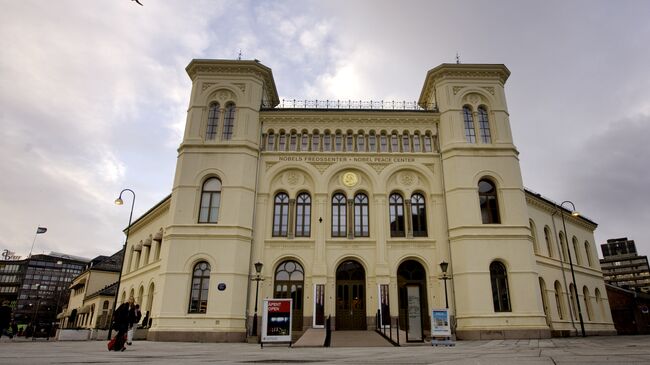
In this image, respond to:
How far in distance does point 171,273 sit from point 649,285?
14423cm

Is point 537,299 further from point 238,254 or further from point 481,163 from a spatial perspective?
point 238,254

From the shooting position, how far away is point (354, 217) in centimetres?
2602

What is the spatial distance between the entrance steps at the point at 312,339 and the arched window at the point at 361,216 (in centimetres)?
644

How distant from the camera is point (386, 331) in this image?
71.5 ft

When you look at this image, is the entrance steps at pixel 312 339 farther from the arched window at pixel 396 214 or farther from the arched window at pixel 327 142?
Answer: the arched window at pixel 327 142

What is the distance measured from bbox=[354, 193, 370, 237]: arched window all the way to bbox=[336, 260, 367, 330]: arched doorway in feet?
6.34

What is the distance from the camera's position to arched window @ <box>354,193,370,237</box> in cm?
2572

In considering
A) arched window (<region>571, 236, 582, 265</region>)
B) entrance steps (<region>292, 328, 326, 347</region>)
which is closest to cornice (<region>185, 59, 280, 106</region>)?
entrance steps (<region>292, 328, 326, 347</region>)

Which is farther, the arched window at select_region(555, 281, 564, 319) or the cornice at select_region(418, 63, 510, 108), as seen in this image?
the arched window at select_region(555, 281, 564, 319)

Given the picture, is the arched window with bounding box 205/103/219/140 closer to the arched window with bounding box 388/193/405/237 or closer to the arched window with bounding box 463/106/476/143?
the arched window with bounding box 388/193/405/237

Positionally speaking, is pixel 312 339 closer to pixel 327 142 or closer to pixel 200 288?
pixel 200 288

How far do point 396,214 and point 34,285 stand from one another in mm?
128692

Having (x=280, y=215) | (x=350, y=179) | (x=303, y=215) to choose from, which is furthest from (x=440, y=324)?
(x=280, y=215)

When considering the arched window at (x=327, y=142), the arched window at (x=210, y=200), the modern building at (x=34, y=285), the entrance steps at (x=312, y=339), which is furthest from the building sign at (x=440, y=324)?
the modern building at (x=34, y=285)
